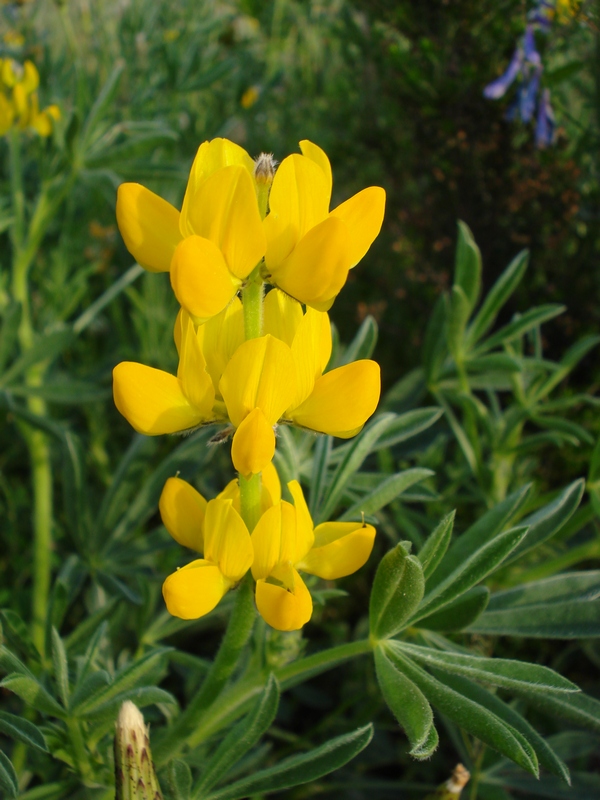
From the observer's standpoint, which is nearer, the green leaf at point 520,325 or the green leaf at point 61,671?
the green leaf at point 61,671

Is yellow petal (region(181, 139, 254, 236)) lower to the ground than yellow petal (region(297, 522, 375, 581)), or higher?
higher

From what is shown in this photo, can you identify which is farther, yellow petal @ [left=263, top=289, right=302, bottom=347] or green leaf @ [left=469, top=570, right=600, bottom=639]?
green leaf @ [left=469, top=570, right=600, bottom=639]

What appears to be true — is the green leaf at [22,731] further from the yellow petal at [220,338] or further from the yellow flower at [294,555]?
the yellow petal at [220,338]

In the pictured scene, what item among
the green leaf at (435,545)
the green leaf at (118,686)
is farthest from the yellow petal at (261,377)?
the green leaf at (118,686)

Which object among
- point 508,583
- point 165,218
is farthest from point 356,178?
point 165,218

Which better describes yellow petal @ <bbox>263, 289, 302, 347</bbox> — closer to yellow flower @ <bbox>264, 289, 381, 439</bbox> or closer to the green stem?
yellow flower @ <bbox>264, 289, 381, 439</bbox>

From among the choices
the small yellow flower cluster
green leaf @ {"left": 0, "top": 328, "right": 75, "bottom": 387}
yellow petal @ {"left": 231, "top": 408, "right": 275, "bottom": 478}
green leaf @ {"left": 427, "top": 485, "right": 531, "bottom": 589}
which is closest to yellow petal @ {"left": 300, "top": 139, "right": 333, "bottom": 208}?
yellow petal @ {"left": 231, "top": 408, "right": 275, "bottom": 478}
